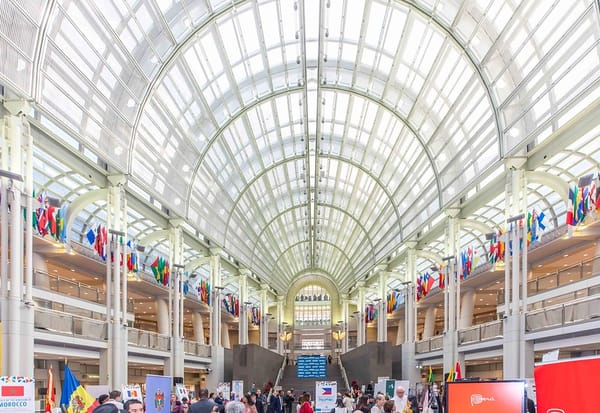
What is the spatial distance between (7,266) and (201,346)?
86.9 ft

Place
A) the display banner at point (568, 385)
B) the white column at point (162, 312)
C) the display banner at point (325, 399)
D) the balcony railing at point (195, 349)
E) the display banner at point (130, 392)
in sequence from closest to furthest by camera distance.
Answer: the display banner at point (568, 385), the display banner at point (130, 392), the display banner at point (325, 399), the balcony railing at point (195, 349), the white column at point (162, 312)

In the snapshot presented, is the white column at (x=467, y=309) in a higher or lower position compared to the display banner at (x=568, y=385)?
lower

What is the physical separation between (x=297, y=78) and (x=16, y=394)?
33.1 metres

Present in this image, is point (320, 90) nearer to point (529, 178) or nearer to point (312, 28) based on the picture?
point (312, 28)

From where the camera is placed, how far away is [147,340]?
1385 inches

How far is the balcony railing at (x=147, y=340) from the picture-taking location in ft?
109

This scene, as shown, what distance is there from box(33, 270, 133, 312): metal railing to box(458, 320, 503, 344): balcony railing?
21097 millimetres

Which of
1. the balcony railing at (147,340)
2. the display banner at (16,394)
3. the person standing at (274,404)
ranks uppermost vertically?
the display banner at (16,394)

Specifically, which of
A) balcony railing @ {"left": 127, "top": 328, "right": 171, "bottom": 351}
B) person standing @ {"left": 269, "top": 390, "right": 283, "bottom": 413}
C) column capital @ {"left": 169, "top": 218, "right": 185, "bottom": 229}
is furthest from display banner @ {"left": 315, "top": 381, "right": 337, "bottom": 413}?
column capital @ {"left": 169, "top": 218, "right": 185, "bottom": 229}

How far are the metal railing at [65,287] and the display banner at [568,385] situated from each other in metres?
30.4

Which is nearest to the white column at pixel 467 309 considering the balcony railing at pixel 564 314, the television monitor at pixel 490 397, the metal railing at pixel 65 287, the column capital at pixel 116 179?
the balcony railing at pixel 564 314

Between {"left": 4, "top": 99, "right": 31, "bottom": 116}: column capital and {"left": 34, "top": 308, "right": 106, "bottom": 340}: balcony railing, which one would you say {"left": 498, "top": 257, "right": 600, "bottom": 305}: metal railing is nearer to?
{"left": 34, "top": 308, "right": 106, "bottom": 340}: balcony railing

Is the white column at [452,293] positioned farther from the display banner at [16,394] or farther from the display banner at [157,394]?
the display banner at [16,394]

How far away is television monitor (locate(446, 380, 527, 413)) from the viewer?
7320 mm
